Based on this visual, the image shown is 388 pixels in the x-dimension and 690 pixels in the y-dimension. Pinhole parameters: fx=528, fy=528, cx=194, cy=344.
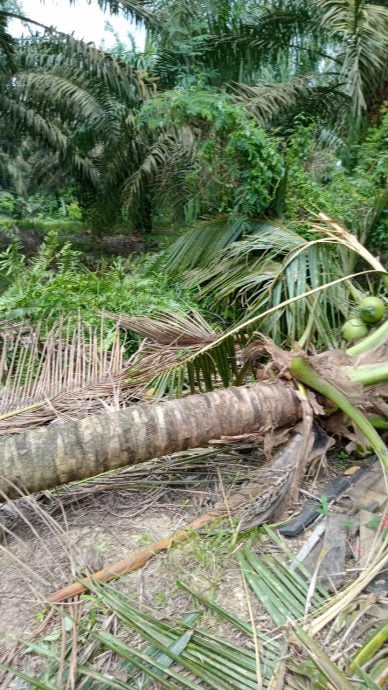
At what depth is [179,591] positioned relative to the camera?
1665 millimetres

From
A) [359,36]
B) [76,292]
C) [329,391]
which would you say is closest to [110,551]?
[329,391]

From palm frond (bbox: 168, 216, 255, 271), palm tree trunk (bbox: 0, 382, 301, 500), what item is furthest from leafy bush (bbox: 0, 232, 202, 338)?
palm tree trunk (bbox: 0, 382, 301, 500)

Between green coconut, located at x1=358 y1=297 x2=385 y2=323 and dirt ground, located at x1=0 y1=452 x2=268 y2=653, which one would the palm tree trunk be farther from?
green coconut, located at x1=358 y1=297 x2=385 y2=323

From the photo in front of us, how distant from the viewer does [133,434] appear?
6.63 feet

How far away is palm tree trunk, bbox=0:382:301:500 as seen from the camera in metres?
1.83

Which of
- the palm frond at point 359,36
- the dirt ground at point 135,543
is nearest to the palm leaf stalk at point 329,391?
the dirt ground at point 135,543

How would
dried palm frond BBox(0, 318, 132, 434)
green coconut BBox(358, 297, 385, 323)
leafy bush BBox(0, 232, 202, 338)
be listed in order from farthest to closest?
leafy bush BBox(0, 232, 202, 338)
green coconut BBox(358, 297, 385, 323)
dried palm frond BBox(0, 318, 132, 434)

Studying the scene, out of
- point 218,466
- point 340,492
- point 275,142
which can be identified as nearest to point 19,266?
point 275,142

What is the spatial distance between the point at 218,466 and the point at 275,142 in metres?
3.45

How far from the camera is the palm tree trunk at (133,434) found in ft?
6.01

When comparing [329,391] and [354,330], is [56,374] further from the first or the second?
[354,330]

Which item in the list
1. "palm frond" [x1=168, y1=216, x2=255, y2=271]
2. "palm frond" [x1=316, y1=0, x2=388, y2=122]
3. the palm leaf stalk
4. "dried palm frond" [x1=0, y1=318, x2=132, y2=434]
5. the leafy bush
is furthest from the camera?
"palm frond" [x1=316, y1=0, x2=388, y2=122]

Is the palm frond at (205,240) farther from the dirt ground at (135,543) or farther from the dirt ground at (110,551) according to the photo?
the dirt ground at (110,551)

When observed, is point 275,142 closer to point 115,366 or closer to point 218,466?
point 115,366
